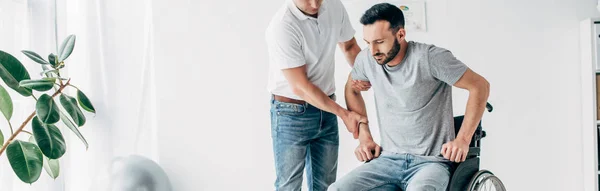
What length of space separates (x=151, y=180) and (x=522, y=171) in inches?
79.9

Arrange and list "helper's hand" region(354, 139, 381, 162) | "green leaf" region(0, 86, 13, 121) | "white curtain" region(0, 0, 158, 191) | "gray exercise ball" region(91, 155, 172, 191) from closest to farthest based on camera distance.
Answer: "helper's hand" region(354, 139, 381, 162) → "green leaf" region(0, 86, 13, 121) → "gray exercise ball" region(91, 155, 172, 191) → "white curtain" region(0, 0, 158, 191)

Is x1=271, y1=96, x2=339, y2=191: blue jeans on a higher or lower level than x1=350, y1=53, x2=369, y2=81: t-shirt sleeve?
lower

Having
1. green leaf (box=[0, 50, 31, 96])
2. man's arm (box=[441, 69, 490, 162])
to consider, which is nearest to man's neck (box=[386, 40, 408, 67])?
man's arm (box=[441, 69, 490, 162])

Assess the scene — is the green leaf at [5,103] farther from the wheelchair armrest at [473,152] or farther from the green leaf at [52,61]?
the wheelchair armrest at [473,152]

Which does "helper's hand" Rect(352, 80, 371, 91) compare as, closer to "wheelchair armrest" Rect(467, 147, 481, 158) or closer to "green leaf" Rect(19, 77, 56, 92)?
"wheelchair armrest" Rect(467, 147, 481, 158)

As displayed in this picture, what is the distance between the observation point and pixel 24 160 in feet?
6.09

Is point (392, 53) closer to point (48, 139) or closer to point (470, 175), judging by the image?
point (470, 175)

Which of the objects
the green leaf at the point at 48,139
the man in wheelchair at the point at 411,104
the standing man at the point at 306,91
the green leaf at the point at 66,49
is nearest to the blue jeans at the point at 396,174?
the man in wheelchair at the point at 411,104

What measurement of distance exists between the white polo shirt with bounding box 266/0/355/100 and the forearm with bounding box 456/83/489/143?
56 cm

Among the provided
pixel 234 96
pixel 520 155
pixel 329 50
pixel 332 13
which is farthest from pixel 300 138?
pixel 520 155

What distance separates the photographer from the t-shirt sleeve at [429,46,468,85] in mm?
1603

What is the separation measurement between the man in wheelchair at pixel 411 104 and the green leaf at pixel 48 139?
1.15 m

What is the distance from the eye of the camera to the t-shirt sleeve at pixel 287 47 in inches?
70.3

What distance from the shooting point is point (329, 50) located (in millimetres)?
1906
